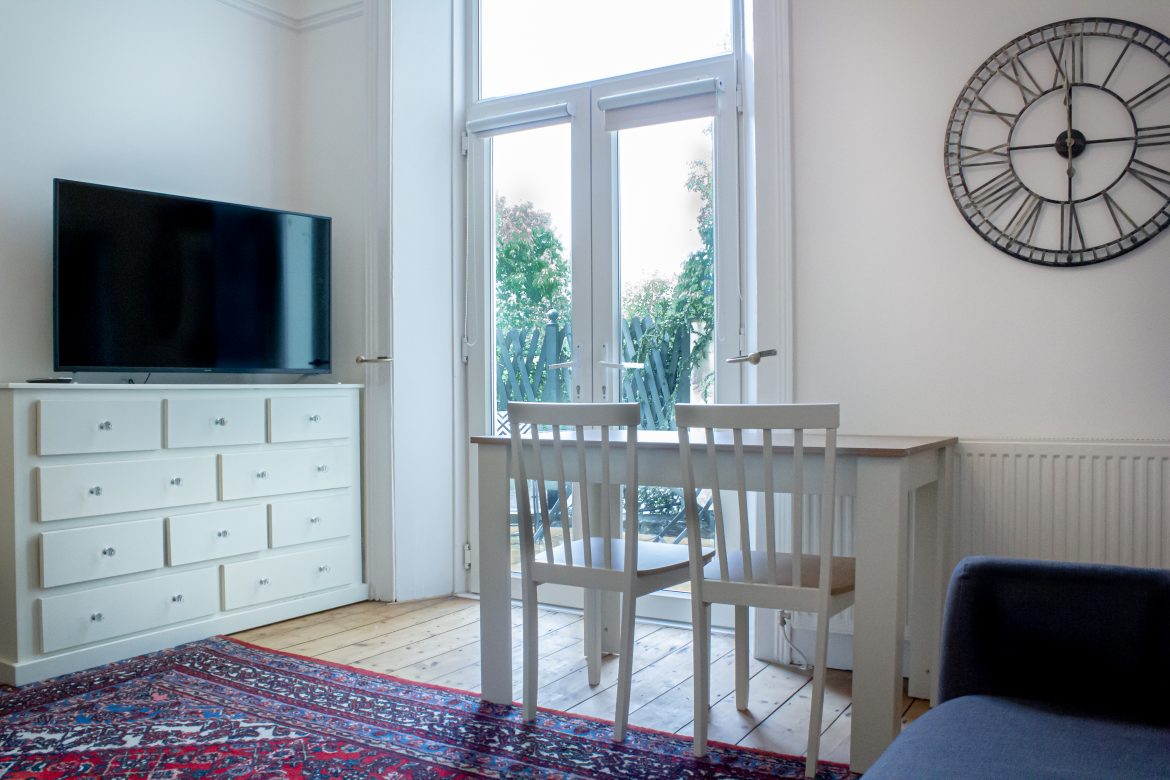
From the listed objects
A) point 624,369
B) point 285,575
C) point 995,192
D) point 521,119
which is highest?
point 521,119

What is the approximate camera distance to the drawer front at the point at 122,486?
9.48 feet

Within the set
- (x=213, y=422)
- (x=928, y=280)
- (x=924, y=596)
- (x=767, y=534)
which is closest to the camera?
(x=767, y=534)

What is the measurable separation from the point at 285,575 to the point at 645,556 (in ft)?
5.83

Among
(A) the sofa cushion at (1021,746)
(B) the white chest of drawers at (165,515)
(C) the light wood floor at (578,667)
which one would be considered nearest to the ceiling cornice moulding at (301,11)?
(B) the white chest of drawers at (165,515)

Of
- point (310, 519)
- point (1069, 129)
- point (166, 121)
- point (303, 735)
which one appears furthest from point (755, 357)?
point (166, 121)

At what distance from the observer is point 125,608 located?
3082 millimetres

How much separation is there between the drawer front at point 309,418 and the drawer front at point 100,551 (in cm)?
Result: 59

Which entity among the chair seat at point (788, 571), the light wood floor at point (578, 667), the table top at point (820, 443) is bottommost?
the light wood floor at point (578, 667)

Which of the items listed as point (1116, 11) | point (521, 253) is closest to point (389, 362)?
point (521, 253)

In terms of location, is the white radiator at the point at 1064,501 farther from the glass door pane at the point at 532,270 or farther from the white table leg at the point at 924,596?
the glass door pane at the point at 532,270

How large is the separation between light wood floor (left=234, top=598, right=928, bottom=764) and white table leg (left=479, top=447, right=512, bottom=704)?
0.38 ft

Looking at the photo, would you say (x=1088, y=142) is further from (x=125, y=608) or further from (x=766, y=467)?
(x=125, y=608)

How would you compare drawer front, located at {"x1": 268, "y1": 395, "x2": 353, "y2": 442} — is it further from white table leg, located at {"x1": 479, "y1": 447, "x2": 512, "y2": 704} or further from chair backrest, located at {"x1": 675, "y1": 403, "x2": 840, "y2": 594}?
chair backrest, located at {"x1": 675, "y1": 403, "x2": 840, "y2": 594}

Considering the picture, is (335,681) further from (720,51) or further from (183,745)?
(720,51)
